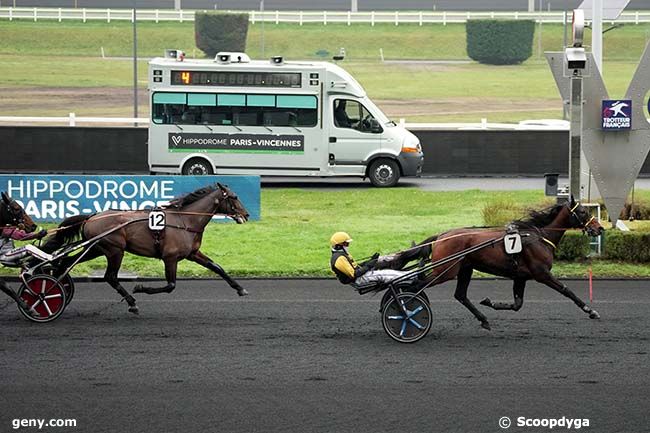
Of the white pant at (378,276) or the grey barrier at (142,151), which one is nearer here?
the white pant at (378,276)

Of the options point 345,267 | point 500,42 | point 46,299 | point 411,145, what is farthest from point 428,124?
point 500,42

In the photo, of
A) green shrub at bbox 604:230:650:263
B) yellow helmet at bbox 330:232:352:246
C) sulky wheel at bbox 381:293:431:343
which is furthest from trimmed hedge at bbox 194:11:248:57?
sulky wheel at bbox 381:293:431:343

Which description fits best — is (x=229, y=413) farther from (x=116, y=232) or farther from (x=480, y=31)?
(x=480, y=31)

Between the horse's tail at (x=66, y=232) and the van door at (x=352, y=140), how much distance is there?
557 inches

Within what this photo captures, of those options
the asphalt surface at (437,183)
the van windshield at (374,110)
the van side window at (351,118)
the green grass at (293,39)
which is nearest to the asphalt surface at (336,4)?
the green grass at (293,39)

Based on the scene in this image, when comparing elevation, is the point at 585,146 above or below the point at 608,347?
above

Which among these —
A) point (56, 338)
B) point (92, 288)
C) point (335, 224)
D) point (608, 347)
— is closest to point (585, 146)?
point (335, 224)

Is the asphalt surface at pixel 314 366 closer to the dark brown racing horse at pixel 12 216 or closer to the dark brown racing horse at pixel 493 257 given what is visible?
the dark brown racing horse at pixel 493 257

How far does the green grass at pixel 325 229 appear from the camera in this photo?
1730cm

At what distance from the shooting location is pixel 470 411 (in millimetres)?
9578

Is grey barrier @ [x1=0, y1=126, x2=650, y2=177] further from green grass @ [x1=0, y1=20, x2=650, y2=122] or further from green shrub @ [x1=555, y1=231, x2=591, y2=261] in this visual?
green grass @ [x1=0, y1=20, x2=650, y2=122]

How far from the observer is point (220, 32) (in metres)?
60.5

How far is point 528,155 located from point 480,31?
34.2 m

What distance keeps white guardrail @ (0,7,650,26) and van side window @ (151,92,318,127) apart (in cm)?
3759
